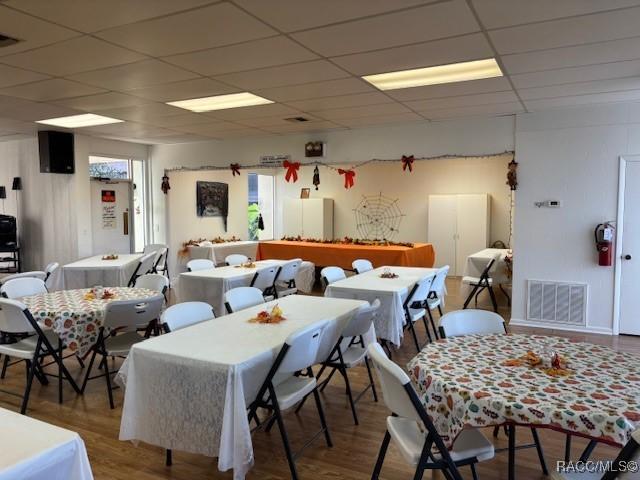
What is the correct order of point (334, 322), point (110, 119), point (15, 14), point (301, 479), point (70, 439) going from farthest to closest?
point (110, 119) < point (334, 322) < point (15, 14) < point (301, 479) < point (70, 439)

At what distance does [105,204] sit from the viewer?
27.3 feet

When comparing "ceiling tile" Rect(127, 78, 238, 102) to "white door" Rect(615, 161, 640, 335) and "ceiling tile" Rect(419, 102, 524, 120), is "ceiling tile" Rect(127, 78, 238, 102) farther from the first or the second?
"white door" Rect(615, 161, 640, 335)

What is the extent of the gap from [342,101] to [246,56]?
5.78ft

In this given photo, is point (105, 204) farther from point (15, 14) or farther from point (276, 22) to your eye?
point (276, 22)

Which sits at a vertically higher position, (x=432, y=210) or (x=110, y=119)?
(x=110, y=119)

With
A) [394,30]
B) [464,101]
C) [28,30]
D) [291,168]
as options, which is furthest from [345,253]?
[28,30]

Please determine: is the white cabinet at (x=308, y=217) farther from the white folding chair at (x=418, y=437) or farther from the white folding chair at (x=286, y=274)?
the white folding chair at (x=418, y=437)

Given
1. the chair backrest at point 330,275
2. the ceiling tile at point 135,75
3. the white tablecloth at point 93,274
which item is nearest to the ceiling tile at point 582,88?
the chair backrest at point 330,275

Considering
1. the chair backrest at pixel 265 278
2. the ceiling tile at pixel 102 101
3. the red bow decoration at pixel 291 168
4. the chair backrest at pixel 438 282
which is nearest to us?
the ceiling tile at pixel 102 101

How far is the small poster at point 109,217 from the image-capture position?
27.2 ft

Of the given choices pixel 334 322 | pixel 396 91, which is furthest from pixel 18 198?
pixel 334 322

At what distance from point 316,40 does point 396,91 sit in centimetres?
168

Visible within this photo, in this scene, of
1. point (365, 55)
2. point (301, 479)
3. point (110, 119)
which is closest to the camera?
point (301, 479)

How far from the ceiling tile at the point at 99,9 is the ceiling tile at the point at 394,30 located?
86 cm
